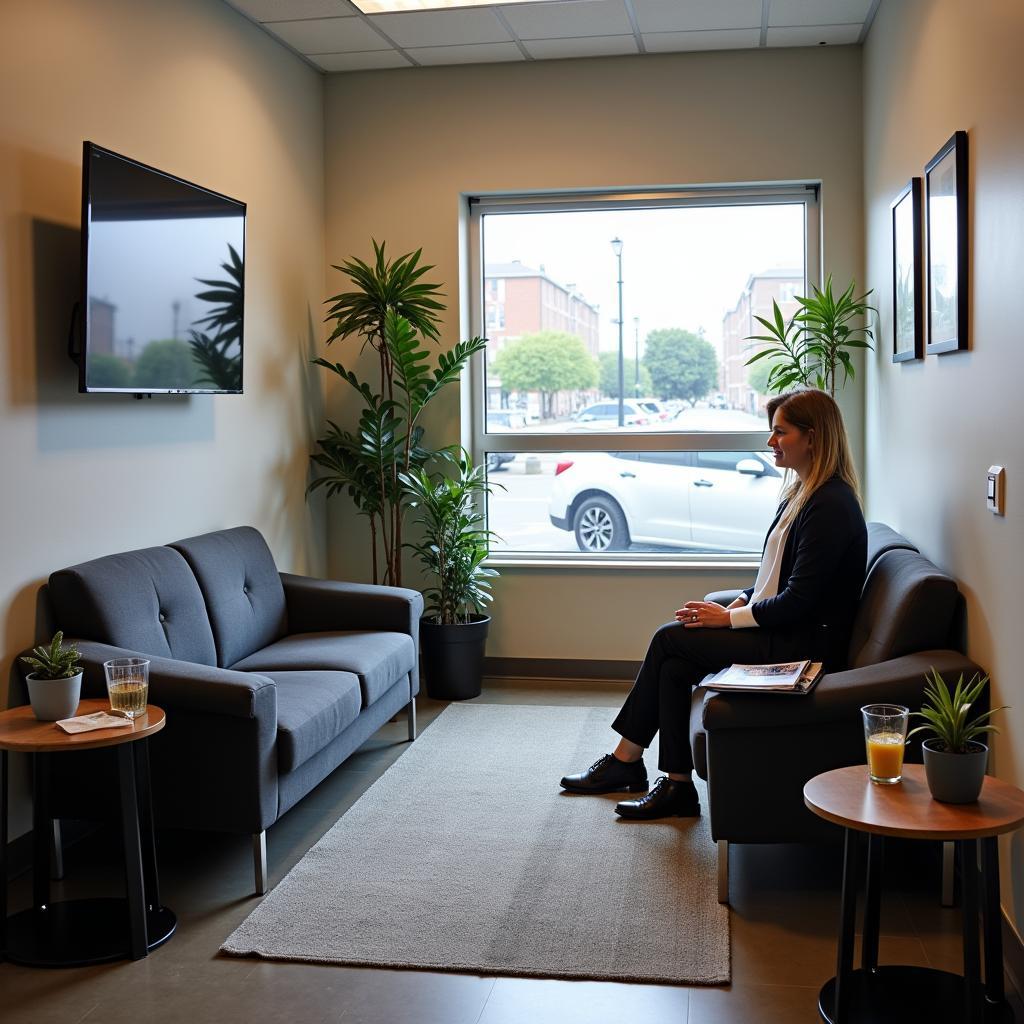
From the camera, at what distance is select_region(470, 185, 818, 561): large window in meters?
5.58

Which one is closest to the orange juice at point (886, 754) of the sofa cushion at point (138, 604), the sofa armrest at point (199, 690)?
the sofa armrest at point (199, 690)

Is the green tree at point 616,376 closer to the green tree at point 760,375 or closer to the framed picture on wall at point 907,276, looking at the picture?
the green tree at point 760,375

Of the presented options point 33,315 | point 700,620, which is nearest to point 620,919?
point 700,620

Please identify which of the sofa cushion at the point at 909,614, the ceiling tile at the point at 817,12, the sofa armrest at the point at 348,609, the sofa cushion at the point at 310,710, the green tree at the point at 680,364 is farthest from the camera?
the green tree at the point at 680,364

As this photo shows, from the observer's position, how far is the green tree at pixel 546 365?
18.9 ft

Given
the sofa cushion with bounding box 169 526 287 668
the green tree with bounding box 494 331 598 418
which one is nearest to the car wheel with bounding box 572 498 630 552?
the green tree with bounding box 494 331 598 418

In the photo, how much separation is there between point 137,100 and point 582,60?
2.28 m

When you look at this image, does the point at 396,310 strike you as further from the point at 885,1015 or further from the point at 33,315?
the point at 885,1015

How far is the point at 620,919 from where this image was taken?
3029 millimetres

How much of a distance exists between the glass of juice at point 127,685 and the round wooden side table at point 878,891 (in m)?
1.61

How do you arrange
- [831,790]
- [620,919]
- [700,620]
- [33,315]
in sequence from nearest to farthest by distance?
1. [831,790]
2. [620,919]
3. [33,315]
4. [700,620]

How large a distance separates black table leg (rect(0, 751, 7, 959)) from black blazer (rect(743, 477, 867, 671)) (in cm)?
213

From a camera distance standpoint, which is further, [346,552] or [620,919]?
[346,552]

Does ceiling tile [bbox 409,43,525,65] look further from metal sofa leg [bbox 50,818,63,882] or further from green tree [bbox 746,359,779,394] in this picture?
metal sofa leg [bbox 50,818,63,882]
